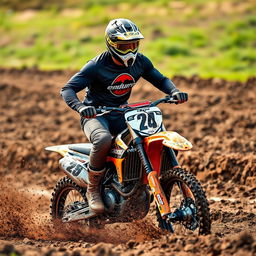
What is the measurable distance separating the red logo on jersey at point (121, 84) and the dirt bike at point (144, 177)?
39 centimetres

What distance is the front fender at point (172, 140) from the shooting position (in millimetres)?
7125

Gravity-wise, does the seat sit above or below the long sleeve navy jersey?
below

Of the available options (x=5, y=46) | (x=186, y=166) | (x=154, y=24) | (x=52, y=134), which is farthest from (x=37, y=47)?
(x=186, y=166)

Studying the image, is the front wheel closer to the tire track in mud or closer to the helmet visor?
the tire track in mud

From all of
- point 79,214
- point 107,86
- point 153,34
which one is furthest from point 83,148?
point 153,34

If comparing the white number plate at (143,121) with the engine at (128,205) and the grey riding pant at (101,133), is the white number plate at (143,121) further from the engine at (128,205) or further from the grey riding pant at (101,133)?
the engine at (128,205)

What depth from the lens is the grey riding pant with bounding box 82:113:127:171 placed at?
7.73m

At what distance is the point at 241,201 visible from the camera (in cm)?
933

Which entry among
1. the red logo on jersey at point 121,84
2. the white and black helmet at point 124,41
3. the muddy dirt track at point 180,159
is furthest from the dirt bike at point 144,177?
the white and black helmet at point 124,41

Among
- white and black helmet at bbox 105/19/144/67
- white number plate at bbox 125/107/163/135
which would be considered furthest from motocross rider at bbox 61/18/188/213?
white number plate at bbox 125/107/163/135

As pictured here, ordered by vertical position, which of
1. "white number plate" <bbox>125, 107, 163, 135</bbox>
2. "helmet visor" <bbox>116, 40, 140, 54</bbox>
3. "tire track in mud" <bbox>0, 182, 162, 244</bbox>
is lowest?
"tire track in mud" <bbox>0, 182, 162, 244</bbox>

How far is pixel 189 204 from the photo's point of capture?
726 centimetres

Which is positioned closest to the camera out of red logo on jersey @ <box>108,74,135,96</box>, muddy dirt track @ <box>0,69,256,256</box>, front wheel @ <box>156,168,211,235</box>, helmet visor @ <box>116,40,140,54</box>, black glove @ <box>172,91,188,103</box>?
muddy dirt track @ <box>0,69,256,256</box>

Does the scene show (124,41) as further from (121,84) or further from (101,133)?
(101,133)
